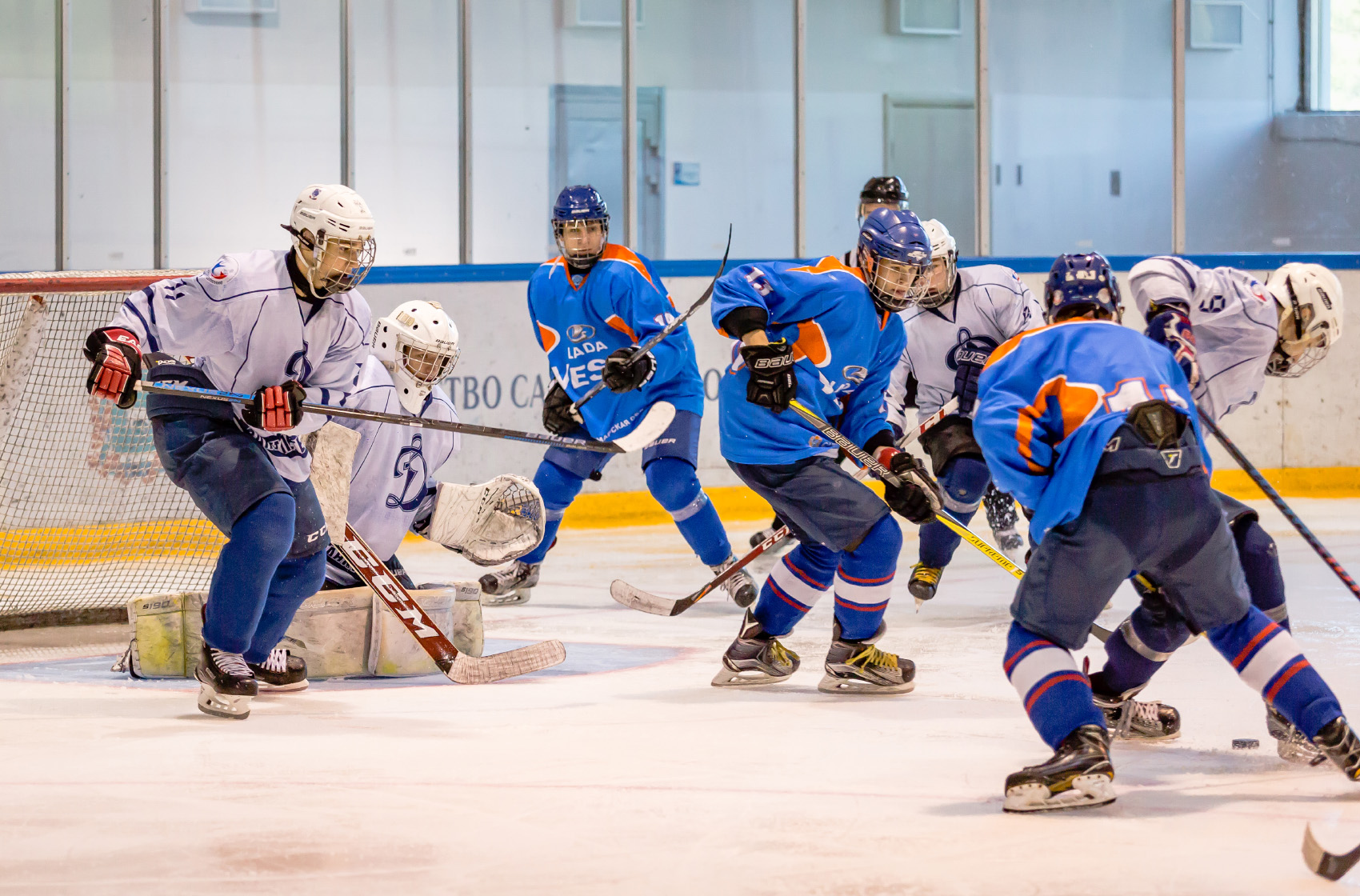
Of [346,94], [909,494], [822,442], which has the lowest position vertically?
[909,494]

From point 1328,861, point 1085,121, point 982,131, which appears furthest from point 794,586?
point 1085,121

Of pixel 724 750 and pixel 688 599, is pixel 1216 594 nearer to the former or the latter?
pixel 724 750

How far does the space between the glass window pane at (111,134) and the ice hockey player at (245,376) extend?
166 inches

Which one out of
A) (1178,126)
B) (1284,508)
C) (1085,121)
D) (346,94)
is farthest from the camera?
(1085,121)

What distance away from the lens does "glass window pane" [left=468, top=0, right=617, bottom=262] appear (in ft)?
25.6

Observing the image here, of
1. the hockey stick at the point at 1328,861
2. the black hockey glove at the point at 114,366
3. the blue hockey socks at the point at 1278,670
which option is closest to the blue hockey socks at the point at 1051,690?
the blue hockey socks at the point at 1278,670

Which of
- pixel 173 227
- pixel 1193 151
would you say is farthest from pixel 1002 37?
pixel 173 227

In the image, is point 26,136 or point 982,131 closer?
point 26,136

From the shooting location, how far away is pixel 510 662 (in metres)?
3.68

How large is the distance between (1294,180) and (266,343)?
23.7 ft

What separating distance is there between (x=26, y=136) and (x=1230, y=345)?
5713 millimetres

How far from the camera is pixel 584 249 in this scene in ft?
16.1

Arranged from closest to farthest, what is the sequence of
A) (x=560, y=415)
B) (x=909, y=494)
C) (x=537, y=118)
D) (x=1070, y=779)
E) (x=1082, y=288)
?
1. (x=1070, y=779)
2. (x=1082, y=288)
3. (x=909, y=494)
4. (x=560, y=415)
5. (x=537, y=118)

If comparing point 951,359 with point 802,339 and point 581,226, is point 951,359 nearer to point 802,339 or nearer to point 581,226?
point 581,226
